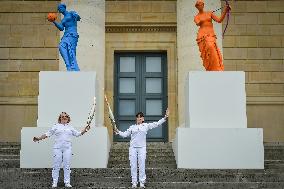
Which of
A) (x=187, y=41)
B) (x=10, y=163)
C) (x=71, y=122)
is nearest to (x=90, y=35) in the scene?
(x=187, y=41)

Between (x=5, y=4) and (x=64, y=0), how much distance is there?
2379 millimetres

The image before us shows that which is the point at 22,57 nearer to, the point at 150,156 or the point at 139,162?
the point at 150,156

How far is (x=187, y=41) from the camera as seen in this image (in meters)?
17.2

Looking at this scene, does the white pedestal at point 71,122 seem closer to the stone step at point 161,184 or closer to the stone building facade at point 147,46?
the stone step at point 161,184

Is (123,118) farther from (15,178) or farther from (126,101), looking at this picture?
(15,178)

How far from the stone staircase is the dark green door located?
5896 millimetres

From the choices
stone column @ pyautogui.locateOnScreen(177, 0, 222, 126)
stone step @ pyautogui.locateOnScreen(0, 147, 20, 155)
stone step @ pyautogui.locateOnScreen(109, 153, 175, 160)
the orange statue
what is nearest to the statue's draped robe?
the orange statue

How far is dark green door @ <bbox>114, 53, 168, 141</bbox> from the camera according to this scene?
18359 millimetres

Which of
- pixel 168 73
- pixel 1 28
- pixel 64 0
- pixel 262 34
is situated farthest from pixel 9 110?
pixel 262 34

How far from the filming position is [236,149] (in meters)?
12.1

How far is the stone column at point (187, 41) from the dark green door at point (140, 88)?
3.99 ft

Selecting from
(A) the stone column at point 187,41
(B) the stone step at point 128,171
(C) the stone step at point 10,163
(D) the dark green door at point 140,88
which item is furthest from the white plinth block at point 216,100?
(D) the dark green door at point 140,88

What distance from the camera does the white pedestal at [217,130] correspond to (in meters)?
12.0

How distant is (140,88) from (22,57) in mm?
3925
